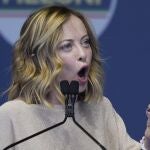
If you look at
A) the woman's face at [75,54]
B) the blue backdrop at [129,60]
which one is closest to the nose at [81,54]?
the woman's face at [75,54]

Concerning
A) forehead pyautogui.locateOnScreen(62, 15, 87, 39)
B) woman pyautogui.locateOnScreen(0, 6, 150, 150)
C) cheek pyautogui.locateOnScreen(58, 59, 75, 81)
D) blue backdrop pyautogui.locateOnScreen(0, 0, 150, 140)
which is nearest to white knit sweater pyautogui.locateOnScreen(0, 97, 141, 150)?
woman pyautogui.locateOnScreen(0, 6, 150, 150)

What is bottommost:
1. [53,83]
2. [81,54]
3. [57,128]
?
[57,128]

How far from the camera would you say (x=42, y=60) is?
5.11 feet

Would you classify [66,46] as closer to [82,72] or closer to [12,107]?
[82,72]

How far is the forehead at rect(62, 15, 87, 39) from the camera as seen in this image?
1516 mm

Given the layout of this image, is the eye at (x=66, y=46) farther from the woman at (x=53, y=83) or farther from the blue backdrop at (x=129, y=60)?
the blue backdrop at (x=129, y=60)

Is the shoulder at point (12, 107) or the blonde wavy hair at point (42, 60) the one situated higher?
the blonde wavy hair at point (42, 60)

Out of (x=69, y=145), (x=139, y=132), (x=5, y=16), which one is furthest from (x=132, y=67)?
(x=69, y=145)

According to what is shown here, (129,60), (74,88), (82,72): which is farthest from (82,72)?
(129,60)

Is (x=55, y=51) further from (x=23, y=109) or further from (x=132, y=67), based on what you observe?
(x=132, y=67)

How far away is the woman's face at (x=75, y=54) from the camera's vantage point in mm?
1496

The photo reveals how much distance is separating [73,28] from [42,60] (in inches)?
4.9

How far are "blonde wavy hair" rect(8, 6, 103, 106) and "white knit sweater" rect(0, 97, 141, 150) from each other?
0.11ft

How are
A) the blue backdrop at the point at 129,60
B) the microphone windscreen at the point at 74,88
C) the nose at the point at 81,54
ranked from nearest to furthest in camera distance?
the microphone windscreen at the point at 74,88
the nose at the point at 81,54
the blue backdrop at the point at 129,60
